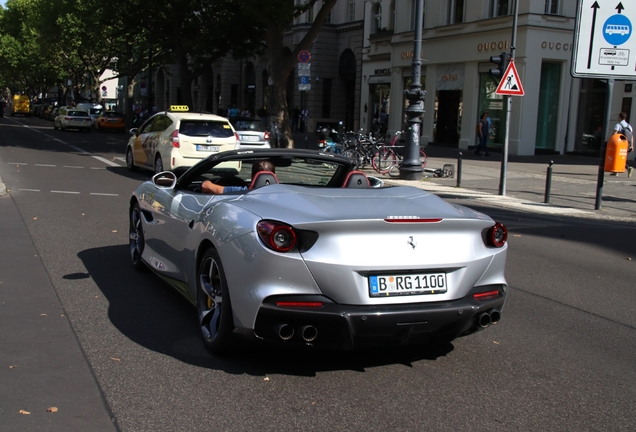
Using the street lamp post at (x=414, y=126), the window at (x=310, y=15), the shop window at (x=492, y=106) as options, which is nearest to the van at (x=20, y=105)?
the window at (x=310, y=15)

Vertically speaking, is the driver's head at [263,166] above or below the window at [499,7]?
below

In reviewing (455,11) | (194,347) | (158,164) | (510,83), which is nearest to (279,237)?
(194,347)

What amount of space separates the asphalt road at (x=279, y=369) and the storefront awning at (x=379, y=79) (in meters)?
32.6

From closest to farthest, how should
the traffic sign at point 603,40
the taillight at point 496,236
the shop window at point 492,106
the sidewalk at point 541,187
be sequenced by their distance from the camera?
the taillight at point 496,236 < the traffic sign at point 603,40 < the sidewalk at point 541,187 < the shop window at point 492,106

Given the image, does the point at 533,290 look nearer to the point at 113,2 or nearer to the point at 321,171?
the point at 321,171

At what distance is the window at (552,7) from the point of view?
92.8 ft

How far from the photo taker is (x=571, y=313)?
618cm

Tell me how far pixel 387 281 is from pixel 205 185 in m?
2.13

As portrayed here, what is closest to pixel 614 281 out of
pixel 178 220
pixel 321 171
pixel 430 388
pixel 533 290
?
pixel 533 290

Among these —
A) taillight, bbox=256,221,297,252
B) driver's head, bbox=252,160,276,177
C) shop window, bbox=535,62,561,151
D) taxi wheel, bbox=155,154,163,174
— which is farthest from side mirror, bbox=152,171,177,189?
shop window, bbox=535,62,561,151

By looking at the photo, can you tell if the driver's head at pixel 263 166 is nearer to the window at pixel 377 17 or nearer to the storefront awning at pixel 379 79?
the storefront awning at pixel 379 79

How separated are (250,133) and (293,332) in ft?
59.9

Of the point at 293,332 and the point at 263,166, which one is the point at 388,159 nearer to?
the point at 263,166

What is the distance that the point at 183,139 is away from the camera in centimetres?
Result: 1645
